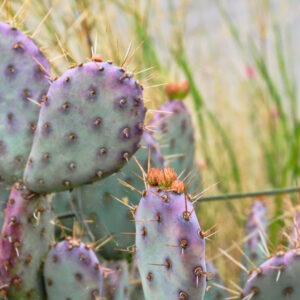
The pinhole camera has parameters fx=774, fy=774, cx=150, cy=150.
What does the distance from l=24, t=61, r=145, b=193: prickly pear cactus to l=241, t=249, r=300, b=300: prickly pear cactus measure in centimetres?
29

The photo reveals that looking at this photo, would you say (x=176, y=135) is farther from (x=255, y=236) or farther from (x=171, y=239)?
(x=171, y=239)

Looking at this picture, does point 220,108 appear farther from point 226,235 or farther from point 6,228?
point 6,228

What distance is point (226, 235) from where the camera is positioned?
2281 mm

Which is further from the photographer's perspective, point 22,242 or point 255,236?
point 255,236

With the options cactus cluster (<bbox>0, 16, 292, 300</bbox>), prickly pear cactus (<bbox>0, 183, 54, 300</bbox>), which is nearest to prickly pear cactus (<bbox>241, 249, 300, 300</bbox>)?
cactus cluster (<bbox>0, 16, 292, 300</bbox>)

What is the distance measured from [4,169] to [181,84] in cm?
50

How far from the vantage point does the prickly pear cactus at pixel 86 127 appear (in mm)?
1199

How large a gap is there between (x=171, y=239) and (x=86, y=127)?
267 millimetres

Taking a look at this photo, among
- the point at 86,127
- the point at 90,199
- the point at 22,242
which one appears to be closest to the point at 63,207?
the point at 90,199

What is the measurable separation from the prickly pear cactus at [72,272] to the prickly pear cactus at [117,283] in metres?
0.10

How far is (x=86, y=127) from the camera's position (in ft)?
4.01

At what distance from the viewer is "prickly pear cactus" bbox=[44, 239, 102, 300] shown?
4.28 ft

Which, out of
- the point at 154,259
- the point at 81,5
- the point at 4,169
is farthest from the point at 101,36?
the point at 154,259

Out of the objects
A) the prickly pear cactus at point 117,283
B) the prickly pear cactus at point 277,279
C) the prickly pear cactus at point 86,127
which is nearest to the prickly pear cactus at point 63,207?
the prickly pear cactus at point 117,283
